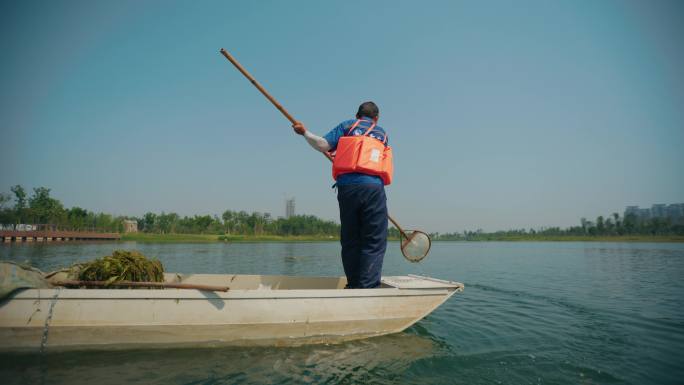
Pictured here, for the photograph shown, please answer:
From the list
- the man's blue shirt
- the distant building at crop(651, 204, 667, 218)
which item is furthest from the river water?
the distant building at crop(651, 204, 667, 218)

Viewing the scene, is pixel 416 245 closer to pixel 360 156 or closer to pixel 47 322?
pixel 360 156

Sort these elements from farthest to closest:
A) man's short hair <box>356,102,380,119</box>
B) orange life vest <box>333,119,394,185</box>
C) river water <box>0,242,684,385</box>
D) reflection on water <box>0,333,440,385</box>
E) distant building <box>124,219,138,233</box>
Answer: distant building <box>124,219,138,233</box>, man's short hair <box>356,102,380,119</box>, orange life vest <box>333,119,394,185</box>, river water <box>0,242,684,385</box>, reflection on water <box>0,333,440,385</box>

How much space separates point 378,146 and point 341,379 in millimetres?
2860

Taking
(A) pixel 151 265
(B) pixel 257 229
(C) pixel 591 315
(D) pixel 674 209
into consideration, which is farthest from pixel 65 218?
(D) pixel 674 209

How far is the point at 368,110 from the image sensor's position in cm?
464

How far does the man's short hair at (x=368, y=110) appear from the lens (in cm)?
464

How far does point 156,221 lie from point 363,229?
103 m

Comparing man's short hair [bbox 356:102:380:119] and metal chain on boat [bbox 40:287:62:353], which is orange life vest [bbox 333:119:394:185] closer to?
man's short hair [bbox 356:102:380:119]

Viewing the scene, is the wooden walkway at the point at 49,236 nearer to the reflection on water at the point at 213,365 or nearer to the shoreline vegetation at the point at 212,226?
the shoreline vegetation at the point at 212,226

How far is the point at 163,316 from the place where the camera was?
3510mm

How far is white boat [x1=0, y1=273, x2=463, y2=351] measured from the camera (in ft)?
10.7

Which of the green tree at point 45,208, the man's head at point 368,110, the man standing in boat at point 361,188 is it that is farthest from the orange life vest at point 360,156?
the green tree at point 45,208

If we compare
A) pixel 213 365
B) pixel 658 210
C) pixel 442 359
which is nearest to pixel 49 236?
pixel 213 365

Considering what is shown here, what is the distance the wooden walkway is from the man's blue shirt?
200 ft
